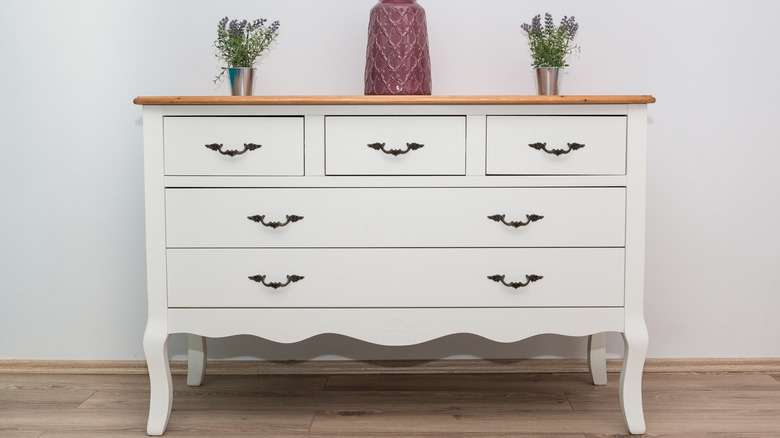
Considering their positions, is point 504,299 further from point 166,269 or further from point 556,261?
point 166,269

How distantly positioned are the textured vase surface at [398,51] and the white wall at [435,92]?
0.27 meters

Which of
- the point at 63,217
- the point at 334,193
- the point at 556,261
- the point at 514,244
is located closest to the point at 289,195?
the point at 334,193

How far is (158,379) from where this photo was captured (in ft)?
5.54

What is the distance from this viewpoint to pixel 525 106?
1.61 metres

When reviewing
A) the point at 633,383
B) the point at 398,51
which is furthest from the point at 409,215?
the point at 633,383

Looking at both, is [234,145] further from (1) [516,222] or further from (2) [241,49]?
(1) [516,222]

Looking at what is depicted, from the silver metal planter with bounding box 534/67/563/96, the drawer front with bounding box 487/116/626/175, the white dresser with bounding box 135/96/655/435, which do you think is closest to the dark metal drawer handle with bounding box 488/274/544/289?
the white dresser with bounding box 135/96/655/435

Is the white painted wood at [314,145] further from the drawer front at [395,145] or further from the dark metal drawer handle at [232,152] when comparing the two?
the dark metal drawer handle at [232,152]

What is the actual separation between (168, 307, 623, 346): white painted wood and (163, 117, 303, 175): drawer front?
0.35 m

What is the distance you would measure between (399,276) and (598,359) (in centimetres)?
80

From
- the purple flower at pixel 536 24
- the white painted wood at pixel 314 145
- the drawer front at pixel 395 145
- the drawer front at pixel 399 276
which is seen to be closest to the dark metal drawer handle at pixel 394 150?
the drawer front at pixel 395 145

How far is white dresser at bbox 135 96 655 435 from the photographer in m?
1.61

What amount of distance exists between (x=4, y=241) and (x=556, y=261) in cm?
174

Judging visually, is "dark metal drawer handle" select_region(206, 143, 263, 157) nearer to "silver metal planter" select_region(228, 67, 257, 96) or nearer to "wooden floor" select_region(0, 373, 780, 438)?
"silver metal planter" select_region(228, 67, 257, 96)
